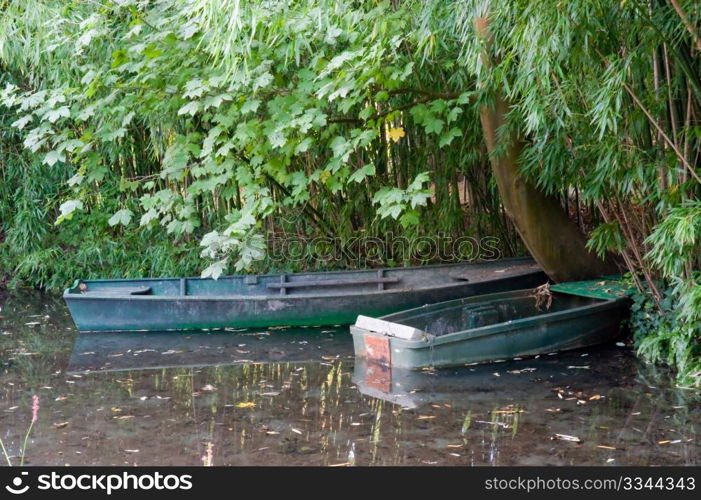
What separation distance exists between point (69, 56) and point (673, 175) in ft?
18.4

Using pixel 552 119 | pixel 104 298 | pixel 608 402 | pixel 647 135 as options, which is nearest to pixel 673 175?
pixel 647 135

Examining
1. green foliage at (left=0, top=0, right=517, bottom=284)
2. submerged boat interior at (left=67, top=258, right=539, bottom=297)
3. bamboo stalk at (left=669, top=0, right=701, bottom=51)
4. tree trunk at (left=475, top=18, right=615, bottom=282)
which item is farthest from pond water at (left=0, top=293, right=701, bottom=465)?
bamboo stalk at (left=669, top=0, right=701, bottom=51)

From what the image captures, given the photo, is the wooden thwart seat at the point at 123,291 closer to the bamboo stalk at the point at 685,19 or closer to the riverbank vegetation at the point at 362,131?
the riverbank vegetation at the point at 362,131

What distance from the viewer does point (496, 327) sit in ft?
19.9

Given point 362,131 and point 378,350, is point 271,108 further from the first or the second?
point 378,350

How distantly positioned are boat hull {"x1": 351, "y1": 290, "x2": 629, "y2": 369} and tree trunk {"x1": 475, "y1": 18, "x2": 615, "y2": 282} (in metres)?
0.60

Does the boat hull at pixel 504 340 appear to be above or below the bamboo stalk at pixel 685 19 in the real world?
below

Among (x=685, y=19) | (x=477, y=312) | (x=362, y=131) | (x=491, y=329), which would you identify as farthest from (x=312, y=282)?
(x=685, y=19)

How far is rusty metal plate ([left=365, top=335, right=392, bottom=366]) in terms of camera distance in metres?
6.05

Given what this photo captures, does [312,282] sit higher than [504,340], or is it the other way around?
[312,282]

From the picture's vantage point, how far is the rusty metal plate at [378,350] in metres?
6.05

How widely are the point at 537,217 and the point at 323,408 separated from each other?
2644 mm

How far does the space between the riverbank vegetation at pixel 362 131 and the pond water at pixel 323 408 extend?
0.70 metres

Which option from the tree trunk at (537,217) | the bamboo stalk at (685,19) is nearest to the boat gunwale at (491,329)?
the tree trunk at (537,217)
